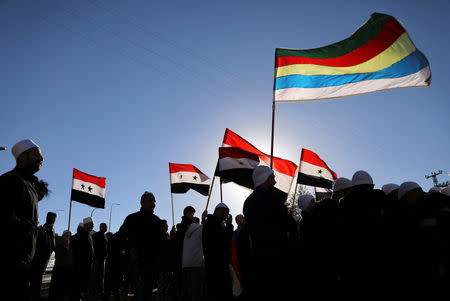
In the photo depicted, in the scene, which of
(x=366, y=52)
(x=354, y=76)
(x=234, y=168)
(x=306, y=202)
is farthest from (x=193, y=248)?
(x=366, y=52)

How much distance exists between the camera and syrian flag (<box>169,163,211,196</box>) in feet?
42.8

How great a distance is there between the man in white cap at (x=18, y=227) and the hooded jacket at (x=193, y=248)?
12.9ft

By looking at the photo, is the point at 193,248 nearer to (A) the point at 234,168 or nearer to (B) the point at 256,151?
(A) the point at 234,168

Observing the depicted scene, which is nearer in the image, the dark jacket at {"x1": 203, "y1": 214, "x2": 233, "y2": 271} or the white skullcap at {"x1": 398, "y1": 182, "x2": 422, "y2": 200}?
the white skullcap at {"x1": 398, "y1": 182, "x2": 422, "y2": 200}

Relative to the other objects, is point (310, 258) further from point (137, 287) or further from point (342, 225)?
point (137, 287)

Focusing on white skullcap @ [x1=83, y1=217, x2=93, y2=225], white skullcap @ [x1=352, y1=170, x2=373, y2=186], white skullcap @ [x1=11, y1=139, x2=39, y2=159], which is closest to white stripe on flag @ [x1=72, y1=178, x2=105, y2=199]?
white skullcap @ [x1=83, y1=217, x2=93, y2=225]

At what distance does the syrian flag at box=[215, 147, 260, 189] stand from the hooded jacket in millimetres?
2228

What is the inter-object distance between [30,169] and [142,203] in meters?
2.91

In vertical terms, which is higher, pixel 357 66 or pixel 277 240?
pixel 357 66

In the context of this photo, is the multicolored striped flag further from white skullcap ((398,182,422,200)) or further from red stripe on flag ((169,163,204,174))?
red stripe on flag ((169,163,204,174))

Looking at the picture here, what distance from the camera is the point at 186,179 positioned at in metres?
13.2

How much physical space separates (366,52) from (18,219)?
253 inches

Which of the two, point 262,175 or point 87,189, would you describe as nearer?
point 262,175

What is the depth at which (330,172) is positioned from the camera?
1258 cm
